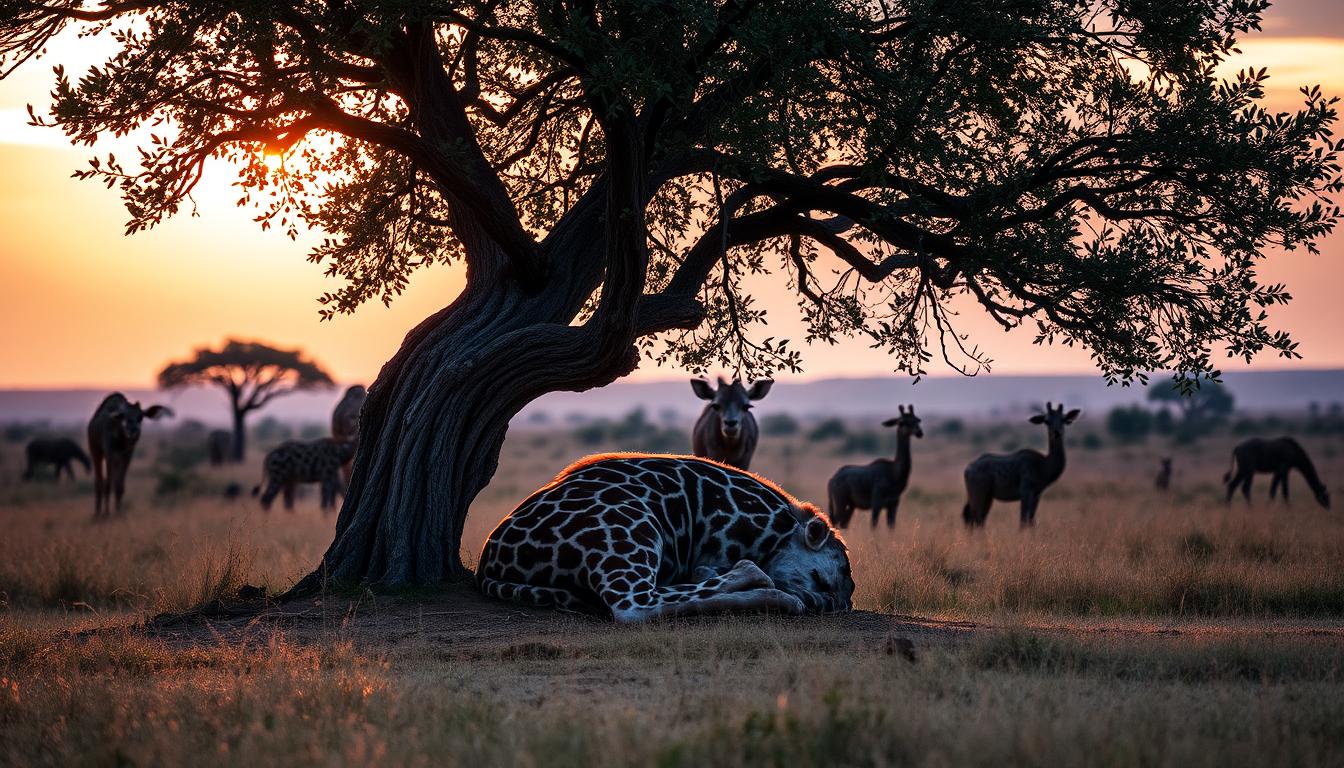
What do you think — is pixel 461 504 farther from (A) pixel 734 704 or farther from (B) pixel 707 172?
(A) pixel 734 704

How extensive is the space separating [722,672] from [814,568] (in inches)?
148

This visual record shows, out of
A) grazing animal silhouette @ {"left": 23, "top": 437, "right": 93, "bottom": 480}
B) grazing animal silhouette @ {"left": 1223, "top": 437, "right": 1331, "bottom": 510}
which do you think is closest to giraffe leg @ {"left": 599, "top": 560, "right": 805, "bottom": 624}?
grazing animal silhouette @ {"left": 1223, "top": 437, "right": 1331, "bottom": 510}

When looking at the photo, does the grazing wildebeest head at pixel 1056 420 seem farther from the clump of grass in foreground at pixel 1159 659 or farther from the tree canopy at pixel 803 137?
the clump of grass in foreground at pixel 1159 659

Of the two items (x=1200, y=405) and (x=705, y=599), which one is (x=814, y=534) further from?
(x=1200, y=405)

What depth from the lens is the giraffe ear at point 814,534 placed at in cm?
1145

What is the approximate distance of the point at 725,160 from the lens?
1256 cm

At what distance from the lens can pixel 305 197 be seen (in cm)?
1410

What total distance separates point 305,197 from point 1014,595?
8.86 m

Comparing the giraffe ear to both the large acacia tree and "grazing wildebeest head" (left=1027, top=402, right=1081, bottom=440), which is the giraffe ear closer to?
the large acacia tree

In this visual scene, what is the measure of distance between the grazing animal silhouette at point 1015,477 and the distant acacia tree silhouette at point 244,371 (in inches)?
1794

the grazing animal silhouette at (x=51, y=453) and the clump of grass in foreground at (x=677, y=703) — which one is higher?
the grazing animal silhouette at (x=51, y=453)

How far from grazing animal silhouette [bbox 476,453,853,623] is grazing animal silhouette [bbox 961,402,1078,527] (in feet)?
35.2

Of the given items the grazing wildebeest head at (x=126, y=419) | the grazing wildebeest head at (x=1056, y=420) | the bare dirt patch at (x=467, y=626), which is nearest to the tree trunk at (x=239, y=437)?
the grazing wildebeest head at (x=126, y=419)

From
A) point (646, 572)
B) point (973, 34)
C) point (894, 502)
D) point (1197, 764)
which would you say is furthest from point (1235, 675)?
point (894, 502)
